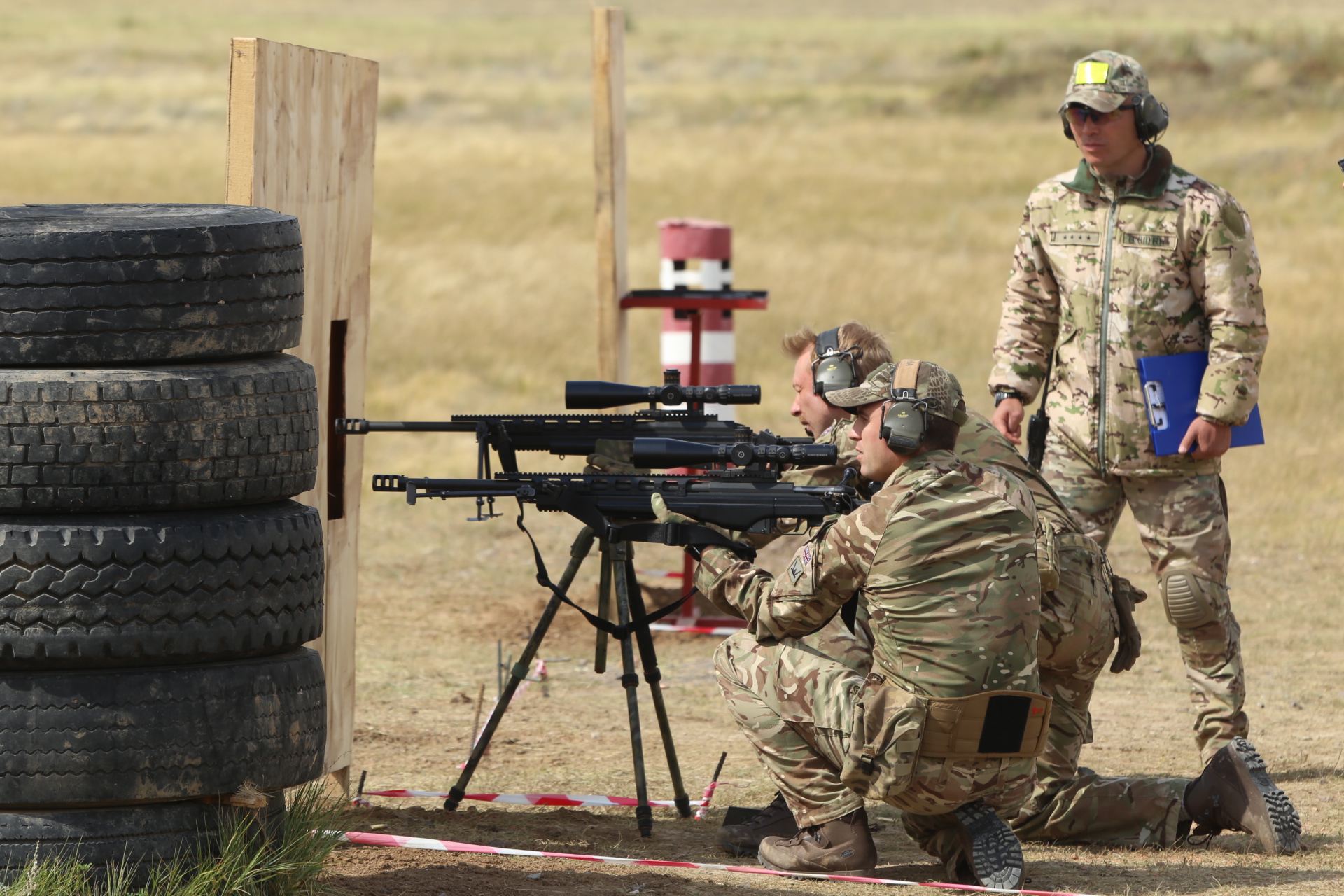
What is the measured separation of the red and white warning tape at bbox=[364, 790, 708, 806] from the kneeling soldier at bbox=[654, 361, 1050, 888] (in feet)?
3.48

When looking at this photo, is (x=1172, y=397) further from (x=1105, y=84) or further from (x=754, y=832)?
(x=754, y=832)

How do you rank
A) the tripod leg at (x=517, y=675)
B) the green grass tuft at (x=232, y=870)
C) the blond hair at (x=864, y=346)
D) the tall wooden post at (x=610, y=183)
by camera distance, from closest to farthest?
1. the green grass tuft at (x=232, y=870)
2. the blond hair at (x=864, y=346)
3. the tripod leg at (x=517, y=675)
4. the tall wooden post at (x=610, y=183)

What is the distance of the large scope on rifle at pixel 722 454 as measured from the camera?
5062 millimetres

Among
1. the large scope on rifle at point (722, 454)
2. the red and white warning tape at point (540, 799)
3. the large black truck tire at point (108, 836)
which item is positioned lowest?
the red and white warning tape at point (540, 799)

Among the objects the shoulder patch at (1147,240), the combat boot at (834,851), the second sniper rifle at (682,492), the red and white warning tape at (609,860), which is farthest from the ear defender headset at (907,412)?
the shoulder patch at (1147,240)

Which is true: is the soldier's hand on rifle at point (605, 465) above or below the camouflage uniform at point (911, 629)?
above

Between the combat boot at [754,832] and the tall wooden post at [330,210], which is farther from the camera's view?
the combat boot at [754,832]

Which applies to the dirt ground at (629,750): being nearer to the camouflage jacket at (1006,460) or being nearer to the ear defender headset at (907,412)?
the camouflage jacket at (1006,460)

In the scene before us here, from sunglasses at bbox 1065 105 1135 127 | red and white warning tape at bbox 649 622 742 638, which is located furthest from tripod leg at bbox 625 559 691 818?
red and white warning tape at bbox 649 622 742 638

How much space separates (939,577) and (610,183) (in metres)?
4.14

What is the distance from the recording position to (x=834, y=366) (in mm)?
5207

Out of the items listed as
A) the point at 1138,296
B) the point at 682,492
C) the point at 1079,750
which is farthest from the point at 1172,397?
the point at 682,492

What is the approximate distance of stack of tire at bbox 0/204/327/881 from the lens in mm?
3818

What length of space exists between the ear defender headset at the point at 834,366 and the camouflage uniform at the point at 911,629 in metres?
0.54
